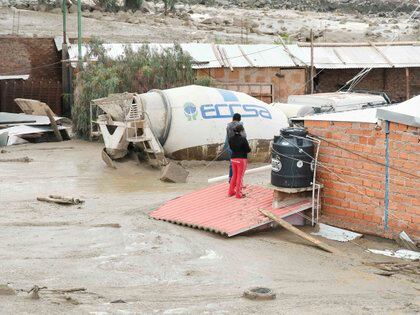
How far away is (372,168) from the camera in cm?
1195

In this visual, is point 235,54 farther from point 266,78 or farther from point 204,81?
point 204,81

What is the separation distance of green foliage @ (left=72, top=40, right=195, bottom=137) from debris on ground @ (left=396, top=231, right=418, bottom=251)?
13.5 m

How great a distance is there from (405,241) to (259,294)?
3695 mm

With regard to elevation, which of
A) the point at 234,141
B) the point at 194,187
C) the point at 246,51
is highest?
the point at 246,51

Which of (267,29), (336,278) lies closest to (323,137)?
(336,278)

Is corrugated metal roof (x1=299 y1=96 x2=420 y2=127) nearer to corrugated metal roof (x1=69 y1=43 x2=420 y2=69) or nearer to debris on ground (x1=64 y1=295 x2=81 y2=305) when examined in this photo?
debris on ground (x1=64 y1=295 x2=81 y2=305)

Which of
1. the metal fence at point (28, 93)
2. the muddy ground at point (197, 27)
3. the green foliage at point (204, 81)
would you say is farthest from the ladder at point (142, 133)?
the muddy ground at point (197, 27)

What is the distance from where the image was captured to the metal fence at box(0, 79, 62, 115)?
94.1ft

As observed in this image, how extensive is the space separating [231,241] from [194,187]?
534cm

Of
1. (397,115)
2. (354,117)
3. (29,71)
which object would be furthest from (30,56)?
(397,115)

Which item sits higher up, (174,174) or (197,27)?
(197,27)

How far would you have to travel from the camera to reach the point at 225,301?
8.52 metres

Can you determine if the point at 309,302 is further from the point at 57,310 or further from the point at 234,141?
the point at 234,141

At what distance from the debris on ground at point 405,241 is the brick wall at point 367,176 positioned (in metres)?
0.14
